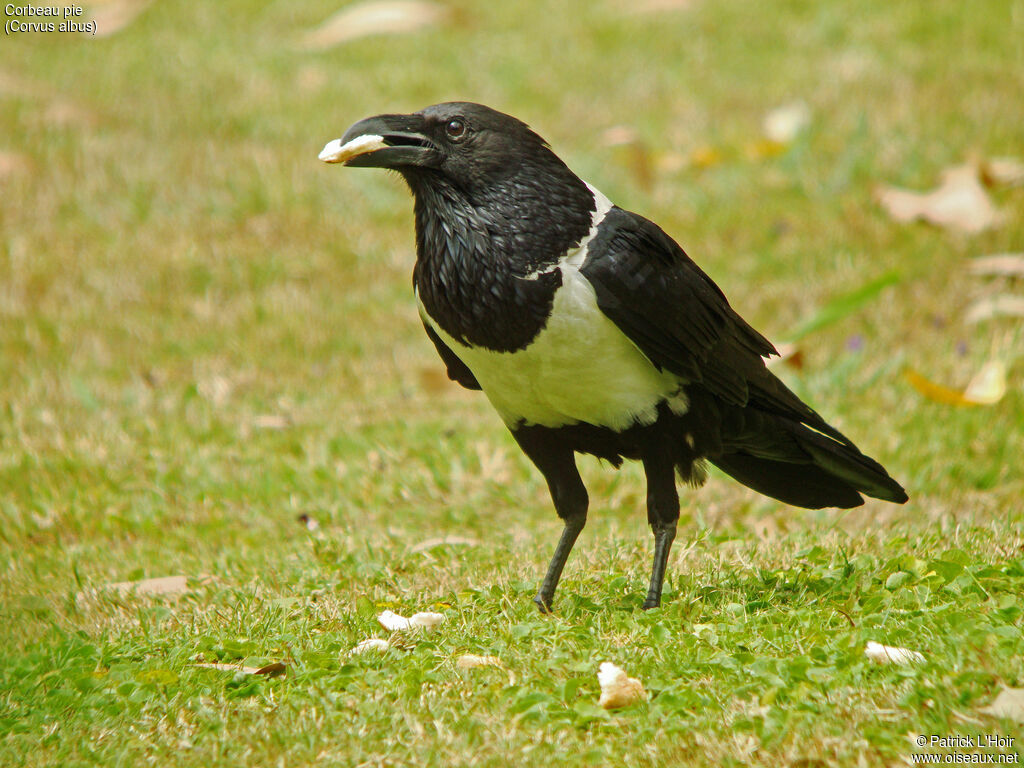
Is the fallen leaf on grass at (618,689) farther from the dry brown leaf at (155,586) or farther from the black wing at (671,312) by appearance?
the dry brown leaf at (155,586)

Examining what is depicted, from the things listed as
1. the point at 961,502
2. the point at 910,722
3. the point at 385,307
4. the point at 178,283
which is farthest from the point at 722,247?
the point at 910,722

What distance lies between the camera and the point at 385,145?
11.1ft

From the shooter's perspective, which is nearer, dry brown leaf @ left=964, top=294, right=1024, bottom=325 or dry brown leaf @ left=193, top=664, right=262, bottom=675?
dry brown leaf @ left=193, top=664, right=262, bottom=675

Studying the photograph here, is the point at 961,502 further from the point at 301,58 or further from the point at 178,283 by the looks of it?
the point at 301,58

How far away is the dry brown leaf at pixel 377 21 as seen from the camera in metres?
10.1

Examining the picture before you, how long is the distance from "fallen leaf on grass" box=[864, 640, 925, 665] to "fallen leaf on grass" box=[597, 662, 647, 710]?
0.54m

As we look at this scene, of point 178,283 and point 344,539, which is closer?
point 344,539

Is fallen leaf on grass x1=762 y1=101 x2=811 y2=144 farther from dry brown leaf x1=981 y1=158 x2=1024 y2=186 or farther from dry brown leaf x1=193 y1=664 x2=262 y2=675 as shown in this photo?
dry brown leaf x1=193 y1=664 x2=262 y2=675

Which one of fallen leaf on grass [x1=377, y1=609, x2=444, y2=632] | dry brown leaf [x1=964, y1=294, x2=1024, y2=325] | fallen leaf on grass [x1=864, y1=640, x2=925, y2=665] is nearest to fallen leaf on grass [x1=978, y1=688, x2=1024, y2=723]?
fallen leaf on grass [x1=864, y1=640, x2=925, y2=665]

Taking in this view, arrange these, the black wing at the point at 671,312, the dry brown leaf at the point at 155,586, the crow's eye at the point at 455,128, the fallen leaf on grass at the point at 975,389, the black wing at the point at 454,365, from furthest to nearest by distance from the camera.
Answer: the fallen leaf on grass at the point at 975,389 < the dry brown leaf at the point at 155,586 < the black wing at the point at 454,365 < the crow's eye at the point at 455,128 < the black wing at the point at 671,312

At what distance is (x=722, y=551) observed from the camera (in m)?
4.14

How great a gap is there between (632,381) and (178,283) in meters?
4.55

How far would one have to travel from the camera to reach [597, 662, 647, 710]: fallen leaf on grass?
2824 mm

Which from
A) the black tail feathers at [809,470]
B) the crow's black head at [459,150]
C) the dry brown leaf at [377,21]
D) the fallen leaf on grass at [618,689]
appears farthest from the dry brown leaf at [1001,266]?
the dry brown leaf at [377,21]
